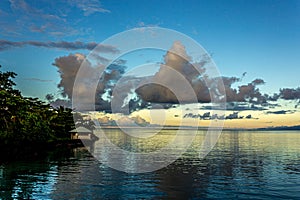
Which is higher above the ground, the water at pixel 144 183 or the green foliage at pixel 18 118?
the green foliage at pixel 18 118

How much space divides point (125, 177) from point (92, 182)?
19.4 feet

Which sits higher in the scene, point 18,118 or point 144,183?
point 18,118

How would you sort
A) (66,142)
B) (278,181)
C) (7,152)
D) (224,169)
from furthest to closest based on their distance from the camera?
(66,142)
(7,152)
(224,169)
(278,181)

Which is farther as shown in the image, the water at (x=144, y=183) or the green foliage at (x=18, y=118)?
the green foliage at (x=18, y=118)

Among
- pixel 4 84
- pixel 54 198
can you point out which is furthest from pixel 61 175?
pixel 4 84

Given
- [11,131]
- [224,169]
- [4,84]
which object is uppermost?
[4,84]

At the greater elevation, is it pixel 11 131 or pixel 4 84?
pixel 4 84

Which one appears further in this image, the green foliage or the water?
the green foliage

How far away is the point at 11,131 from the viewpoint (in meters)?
66.4

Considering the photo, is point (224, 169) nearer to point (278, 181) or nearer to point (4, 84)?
point (278, 181)

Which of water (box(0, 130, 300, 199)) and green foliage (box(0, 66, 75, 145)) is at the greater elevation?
green foliage (box(0, 66, 75, 145))

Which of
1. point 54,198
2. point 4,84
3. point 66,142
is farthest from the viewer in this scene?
point 66,142

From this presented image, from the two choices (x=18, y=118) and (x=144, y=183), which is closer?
(x=144, y=183)

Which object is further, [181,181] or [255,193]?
[181,181]
